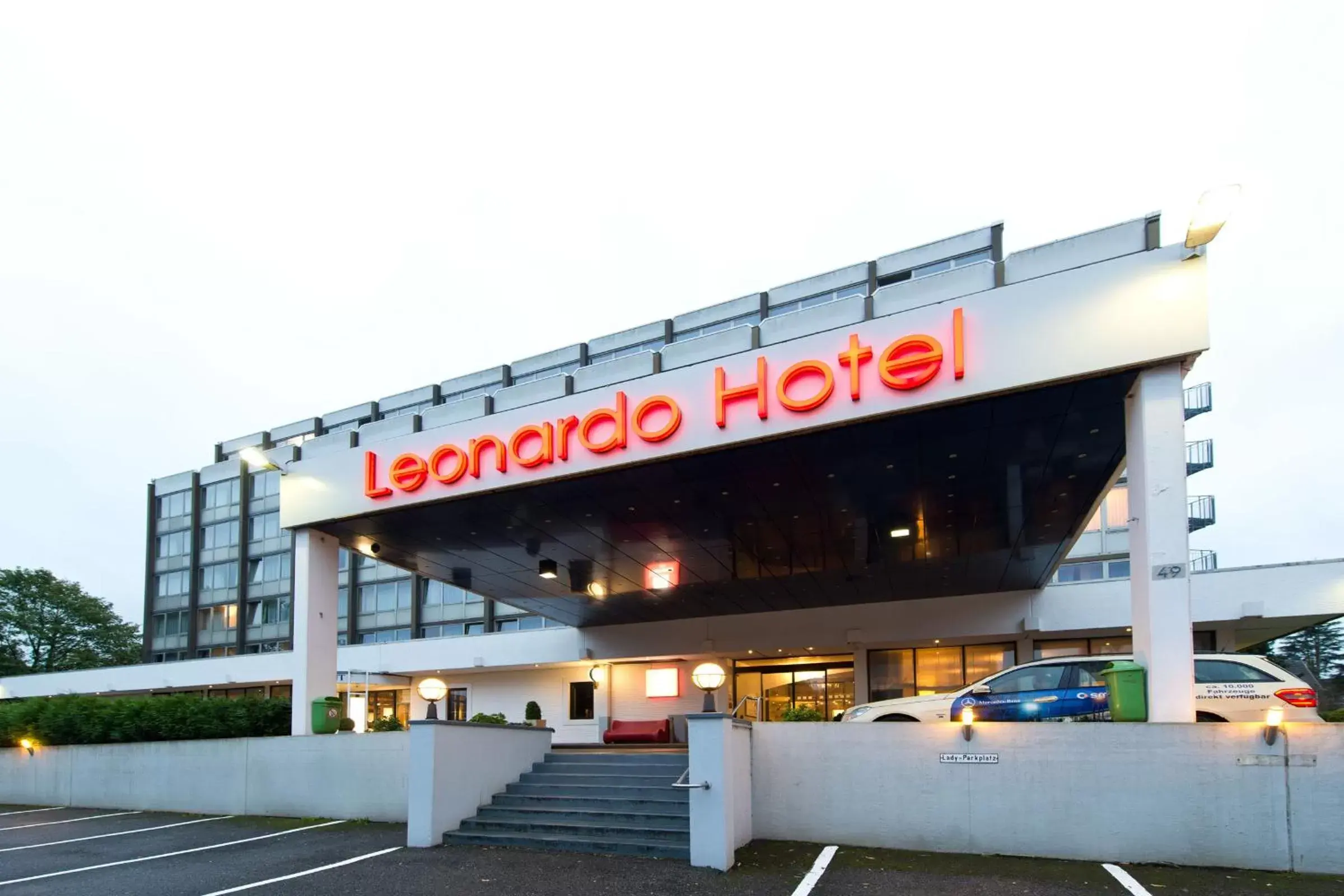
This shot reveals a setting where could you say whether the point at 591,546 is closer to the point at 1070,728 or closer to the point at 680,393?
the point at 680,393

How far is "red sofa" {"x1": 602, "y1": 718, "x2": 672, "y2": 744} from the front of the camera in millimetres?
22875

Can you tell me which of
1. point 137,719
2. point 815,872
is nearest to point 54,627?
point 137,719

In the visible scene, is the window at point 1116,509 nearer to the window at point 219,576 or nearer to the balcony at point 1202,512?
the balcony at point 1202,512

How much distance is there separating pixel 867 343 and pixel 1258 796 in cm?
603

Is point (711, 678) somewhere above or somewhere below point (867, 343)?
below

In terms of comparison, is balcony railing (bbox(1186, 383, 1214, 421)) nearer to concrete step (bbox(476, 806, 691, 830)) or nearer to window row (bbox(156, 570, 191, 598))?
concrete step (bbox(476, 806, 691, 830))

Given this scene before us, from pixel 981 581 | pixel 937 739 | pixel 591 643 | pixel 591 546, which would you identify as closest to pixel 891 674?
pixel 981 581

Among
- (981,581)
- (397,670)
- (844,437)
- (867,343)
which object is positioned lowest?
(397,670)

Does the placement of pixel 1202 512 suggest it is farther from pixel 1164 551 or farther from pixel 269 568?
pixel 269 568

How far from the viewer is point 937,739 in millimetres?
10039

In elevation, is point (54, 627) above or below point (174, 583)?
below

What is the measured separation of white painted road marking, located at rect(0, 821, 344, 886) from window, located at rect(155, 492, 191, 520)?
4316 centimetres

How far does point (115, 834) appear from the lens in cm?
1291

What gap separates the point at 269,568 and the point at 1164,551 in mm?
45564
